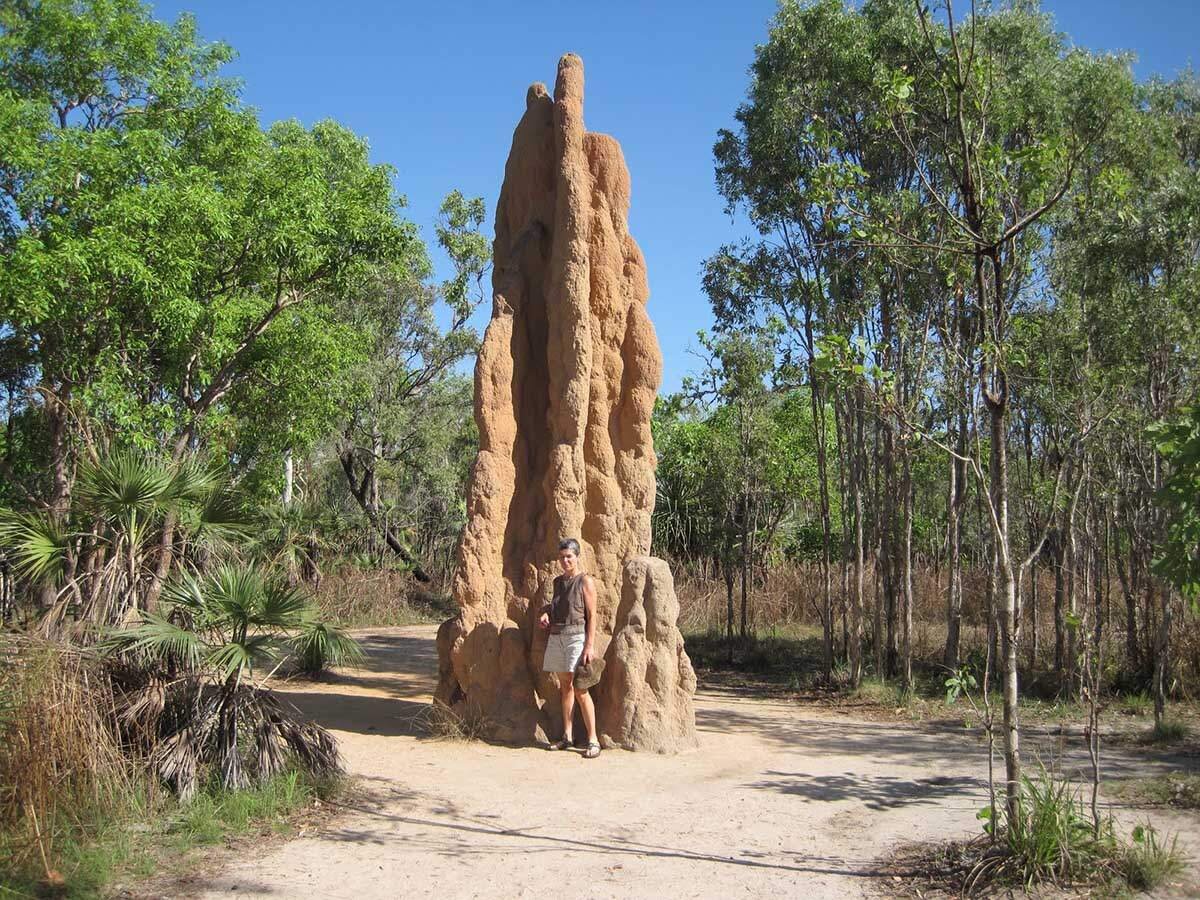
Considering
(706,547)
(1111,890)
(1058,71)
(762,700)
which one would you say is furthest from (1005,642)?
(706,547)

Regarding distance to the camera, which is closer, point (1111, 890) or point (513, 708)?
point (1111, 890)

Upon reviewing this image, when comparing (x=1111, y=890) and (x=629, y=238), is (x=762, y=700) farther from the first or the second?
(x=1111, y=890)

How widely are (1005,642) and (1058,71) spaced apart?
32.0 ft

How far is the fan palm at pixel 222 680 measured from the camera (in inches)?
252

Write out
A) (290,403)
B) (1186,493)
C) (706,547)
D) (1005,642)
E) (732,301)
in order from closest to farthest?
1. (1005,642)
2. (1186,493)
3. (290,403)
4. (732,301)
5. (706,547)

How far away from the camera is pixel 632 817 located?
670 centimetres

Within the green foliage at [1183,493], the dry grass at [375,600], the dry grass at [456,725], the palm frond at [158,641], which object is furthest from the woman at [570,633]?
the dry grass at [375,600]

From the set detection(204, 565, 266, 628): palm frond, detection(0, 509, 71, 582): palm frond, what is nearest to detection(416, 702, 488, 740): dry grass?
detection(204, 565, 266, 628): palm frond

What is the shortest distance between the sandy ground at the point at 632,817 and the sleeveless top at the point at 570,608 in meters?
1.13

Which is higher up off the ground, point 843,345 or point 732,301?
point 732,301

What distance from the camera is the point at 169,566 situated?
755 centimetres

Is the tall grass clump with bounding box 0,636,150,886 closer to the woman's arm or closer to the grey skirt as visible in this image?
the grey skirt

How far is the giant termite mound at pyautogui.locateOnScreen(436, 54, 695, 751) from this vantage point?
882cm

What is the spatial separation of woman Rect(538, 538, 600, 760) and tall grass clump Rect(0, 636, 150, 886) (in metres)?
3.58
